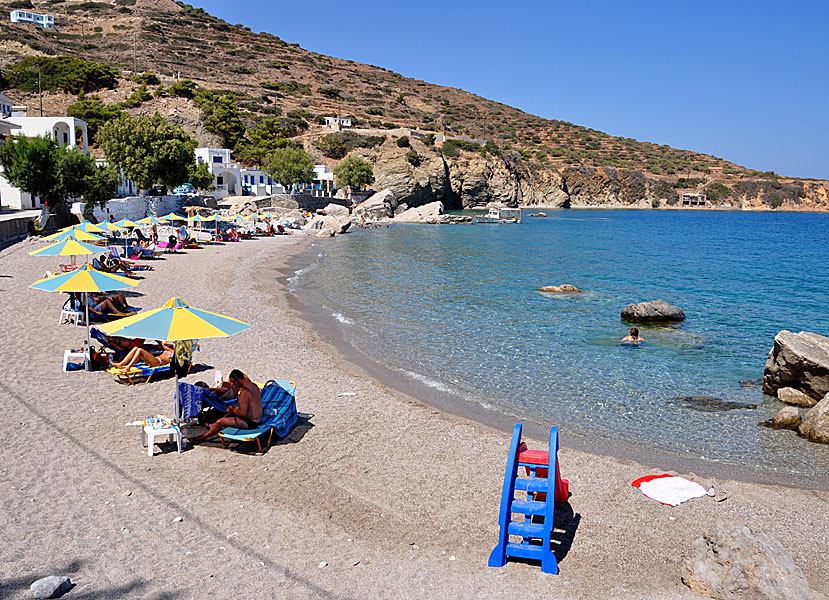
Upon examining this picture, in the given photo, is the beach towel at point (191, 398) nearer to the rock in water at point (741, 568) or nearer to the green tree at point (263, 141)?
the rock in water at point (741, 568)

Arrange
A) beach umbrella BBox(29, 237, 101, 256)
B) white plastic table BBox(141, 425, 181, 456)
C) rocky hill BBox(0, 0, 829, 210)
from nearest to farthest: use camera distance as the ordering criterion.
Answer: white plastic table BBox(141, 425, 181, 456), beach umbrella BBox(29, 237, 101, 256), rocky hill BBox(0, 0, 829, 210)

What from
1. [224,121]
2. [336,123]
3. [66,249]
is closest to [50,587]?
[66,249]

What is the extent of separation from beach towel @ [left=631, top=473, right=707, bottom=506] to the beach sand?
0.14m

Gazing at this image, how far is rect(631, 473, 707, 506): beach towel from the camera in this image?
762 cm

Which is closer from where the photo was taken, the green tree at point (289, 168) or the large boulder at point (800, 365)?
the large boulder at point (800, 365)

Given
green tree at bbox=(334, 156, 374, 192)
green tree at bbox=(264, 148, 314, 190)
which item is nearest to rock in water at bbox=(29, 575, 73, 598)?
green tree at bbox=(264, 148, 314, 190)

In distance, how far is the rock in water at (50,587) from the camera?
474 centimetres

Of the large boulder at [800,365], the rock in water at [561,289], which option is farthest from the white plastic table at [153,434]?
the rock in water at [561,289]

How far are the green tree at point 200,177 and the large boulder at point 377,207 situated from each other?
1678 cm

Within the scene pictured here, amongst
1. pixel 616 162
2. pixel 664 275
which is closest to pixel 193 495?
pixel 664 275

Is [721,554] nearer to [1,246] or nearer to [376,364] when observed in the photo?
[376,364]

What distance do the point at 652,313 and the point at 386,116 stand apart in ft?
346

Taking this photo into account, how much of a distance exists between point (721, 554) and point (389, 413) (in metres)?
5.84

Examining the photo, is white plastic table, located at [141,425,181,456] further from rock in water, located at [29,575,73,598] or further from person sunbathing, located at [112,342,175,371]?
person sunbathing, located at [112,342,175,371]
